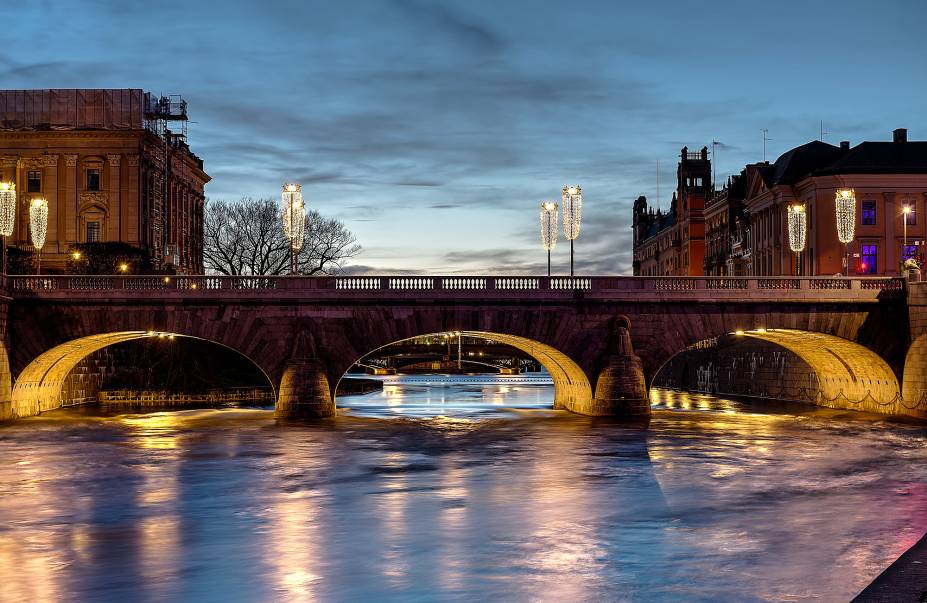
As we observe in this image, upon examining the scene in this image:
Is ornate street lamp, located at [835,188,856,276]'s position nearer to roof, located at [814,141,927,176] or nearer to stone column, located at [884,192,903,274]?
roof, located at [814,141,927,176]

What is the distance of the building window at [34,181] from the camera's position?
116875mm

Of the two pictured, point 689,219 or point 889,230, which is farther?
point 689,219

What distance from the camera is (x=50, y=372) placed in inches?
2896

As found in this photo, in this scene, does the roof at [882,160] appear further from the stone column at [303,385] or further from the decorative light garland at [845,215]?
the stone column at [303,385]

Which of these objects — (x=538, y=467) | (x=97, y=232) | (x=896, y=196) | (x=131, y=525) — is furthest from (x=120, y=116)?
(x=131, y=525)

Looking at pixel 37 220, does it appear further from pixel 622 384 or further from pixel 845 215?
pixel 845 215

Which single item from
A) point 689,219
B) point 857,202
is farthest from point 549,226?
point 689,219

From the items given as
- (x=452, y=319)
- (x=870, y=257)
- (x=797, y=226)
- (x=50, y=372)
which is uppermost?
(x=797, y=226)

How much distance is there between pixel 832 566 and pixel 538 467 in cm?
2023

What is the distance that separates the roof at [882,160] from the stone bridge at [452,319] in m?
32.7

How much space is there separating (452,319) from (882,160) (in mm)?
50862

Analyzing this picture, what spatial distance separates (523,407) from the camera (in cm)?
8700

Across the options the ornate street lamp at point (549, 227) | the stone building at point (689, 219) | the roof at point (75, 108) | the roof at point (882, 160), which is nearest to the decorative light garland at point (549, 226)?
the ornate street lamp at point (549, 227)

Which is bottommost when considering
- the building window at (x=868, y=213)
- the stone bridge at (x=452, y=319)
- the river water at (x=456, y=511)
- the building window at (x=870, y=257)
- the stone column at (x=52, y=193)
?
the river water at (x=456, y=511)
